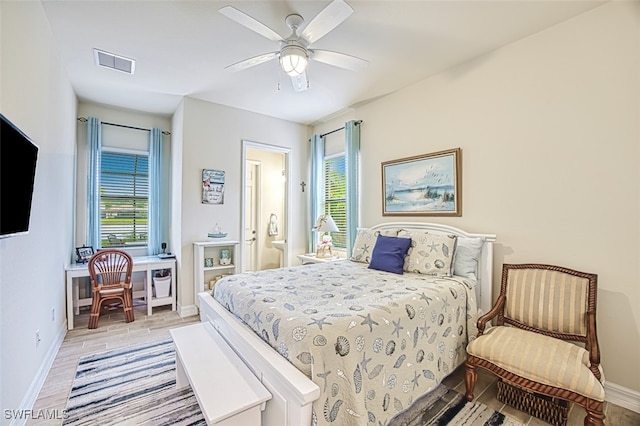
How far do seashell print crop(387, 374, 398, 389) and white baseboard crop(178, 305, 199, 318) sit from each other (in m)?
3.15

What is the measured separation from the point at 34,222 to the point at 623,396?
177 inches

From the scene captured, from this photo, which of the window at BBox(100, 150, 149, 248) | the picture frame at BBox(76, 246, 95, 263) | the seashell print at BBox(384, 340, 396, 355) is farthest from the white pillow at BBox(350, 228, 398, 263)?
the picture frame at BBox(76, 246, 95, 263)

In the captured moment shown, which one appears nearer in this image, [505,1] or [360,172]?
[505,1]

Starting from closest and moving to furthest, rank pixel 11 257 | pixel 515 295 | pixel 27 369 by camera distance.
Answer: pixel 11 257 < pixel 27 369 < pixel 515 295

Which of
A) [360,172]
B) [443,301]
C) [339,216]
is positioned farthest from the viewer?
[339,216]

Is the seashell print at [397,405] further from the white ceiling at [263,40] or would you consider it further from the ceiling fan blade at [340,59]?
the white ceiling at [263,40]

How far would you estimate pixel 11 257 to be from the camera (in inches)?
68.6

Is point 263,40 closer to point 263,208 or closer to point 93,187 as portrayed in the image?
point 93,187

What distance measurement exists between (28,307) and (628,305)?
14.1ft

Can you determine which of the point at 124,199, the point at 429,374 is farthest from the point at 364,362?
the point at 124,199

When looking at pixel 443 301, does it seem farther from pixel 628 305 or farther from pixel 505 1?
pixel 505 1

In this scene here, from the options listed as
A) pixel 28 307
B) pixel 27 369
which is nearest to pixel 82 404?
pixel 27 369

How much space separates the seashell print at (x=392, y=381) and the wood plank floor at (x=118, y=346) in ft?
2.96

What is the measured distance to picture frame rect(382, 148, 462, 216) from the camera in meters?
3.05
